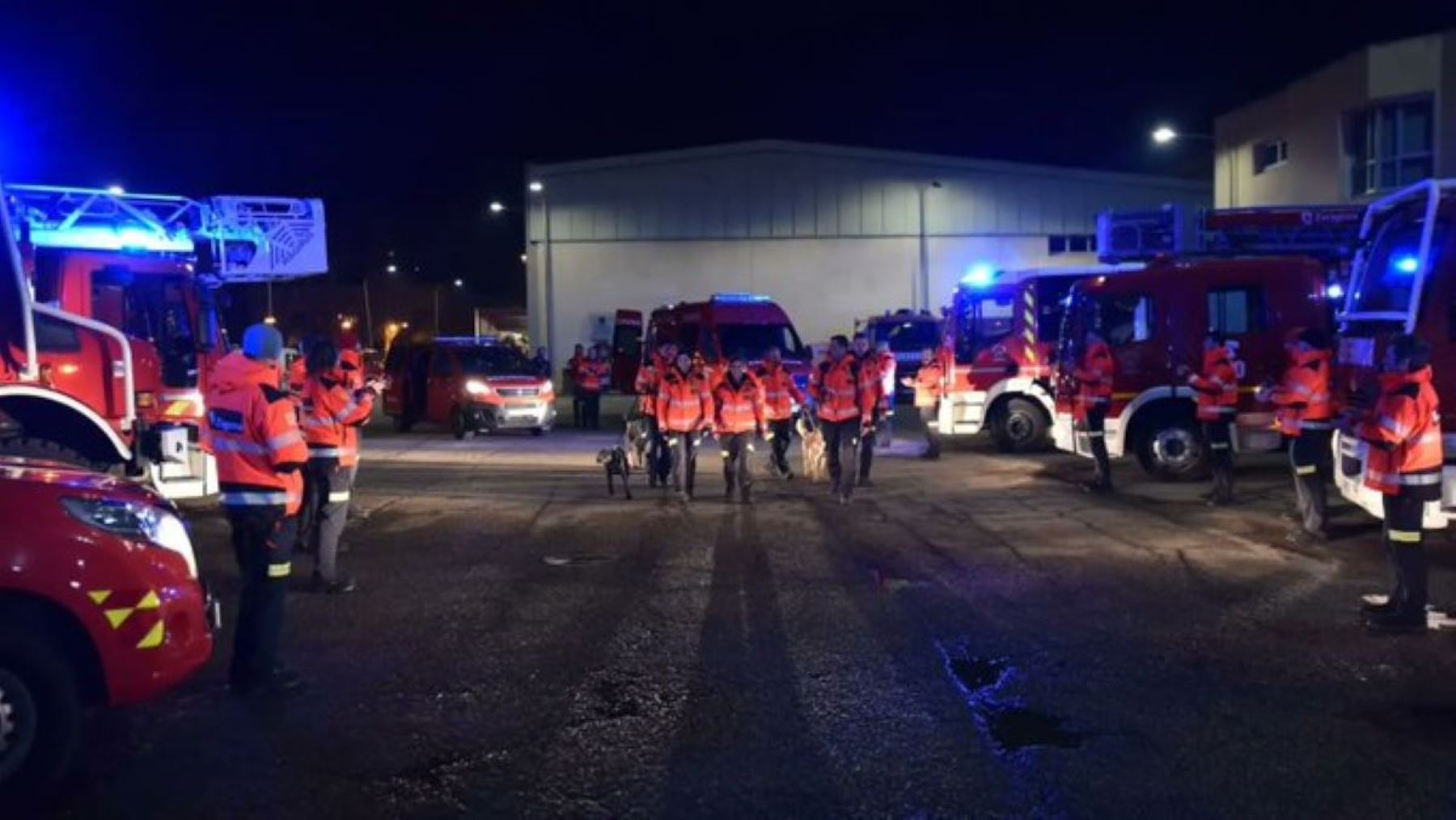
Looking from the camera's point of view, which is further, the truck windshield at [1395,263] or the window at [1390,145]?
the window at [1390,145]

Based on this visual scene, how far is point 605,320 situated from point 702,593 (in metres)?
31.9

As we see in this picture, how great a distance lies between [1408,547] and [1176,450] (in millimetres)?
7405

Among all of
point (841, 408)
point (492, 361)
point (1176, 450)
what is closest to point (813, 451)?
point (841, 408)

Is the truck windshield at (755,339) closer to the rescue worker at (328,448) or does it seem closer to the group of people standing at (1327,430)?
the group of people standing at (1327,430)

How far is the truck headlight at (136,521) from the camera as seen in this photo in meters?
4.96

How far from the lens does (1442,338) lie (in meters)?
9.28

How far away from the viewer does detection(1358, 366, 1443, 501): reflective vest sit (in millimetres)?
7359

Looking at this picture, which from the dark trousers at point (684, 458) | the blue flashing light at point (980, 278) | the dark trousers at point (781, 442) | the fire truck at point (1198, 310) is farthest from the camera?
the blue flashing light at point (980, 278)

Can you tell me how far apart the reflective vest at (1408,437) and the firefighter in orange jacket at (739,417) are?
253 inches

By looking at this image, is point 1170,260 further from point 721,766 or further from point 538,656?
point 721,766

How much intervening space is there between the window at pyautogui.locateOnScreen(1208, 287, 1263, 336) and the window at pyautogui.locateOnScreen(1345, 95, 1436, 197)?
13.2 meters

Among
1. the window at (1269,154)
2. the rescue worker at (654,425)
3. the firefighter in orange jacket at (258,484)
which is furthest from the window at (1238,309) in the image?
the window at (1269,154)

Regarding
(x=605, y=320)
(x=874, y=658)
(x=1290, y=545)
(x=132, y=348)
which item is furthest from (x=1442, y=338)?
(x=605, y=320)

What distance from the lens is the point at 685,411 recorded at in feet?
43.0
